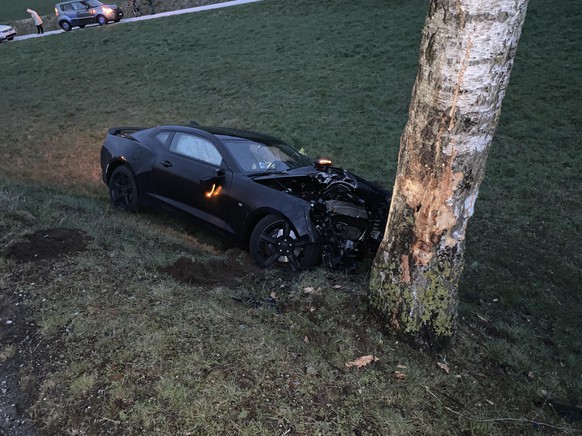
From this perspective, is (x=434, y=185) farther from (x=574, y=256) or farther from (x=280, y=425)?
(x=574, y=256)

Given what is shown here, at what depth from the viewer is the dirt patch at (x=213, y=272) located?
14.1ft

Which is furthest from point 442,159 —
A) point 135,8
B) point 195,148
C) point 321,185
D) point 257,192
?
point 135,8

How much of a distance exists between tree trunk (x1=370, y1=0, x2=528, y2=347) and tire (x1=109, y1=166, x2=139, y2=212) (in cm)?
427

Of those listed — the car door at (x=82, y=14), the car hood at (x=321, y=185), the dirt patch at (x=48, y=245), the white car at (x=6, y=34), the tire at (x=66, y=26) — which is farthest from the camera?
the white car at (x=6, y=34)

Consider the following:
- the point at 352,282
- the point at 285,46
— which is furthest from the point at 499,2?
the point at 285,46

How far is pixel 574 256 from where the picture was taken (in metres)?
6.16

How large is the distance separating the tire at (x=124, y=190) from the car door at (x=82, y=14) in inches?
837

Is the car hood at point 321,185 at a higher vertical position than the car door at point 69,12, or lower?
lower

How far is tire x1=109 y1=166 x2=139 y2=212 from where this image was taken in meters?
6.59

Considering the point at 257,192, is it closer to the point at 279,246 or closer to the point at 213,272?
the point at 279,246

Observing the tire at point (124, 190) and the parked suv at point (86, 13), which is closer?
the tire at point (124, 190)

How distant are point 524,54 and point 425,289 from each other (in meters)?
13.5

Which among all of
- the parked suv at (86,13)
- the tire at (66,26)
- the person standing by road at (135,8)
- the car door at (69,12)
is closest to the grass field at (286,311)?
the parked suv at (86,13)

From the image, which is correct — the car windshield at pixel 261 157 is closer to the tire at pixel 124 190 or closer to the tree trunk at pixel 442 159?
the tire at pixel 124 190
